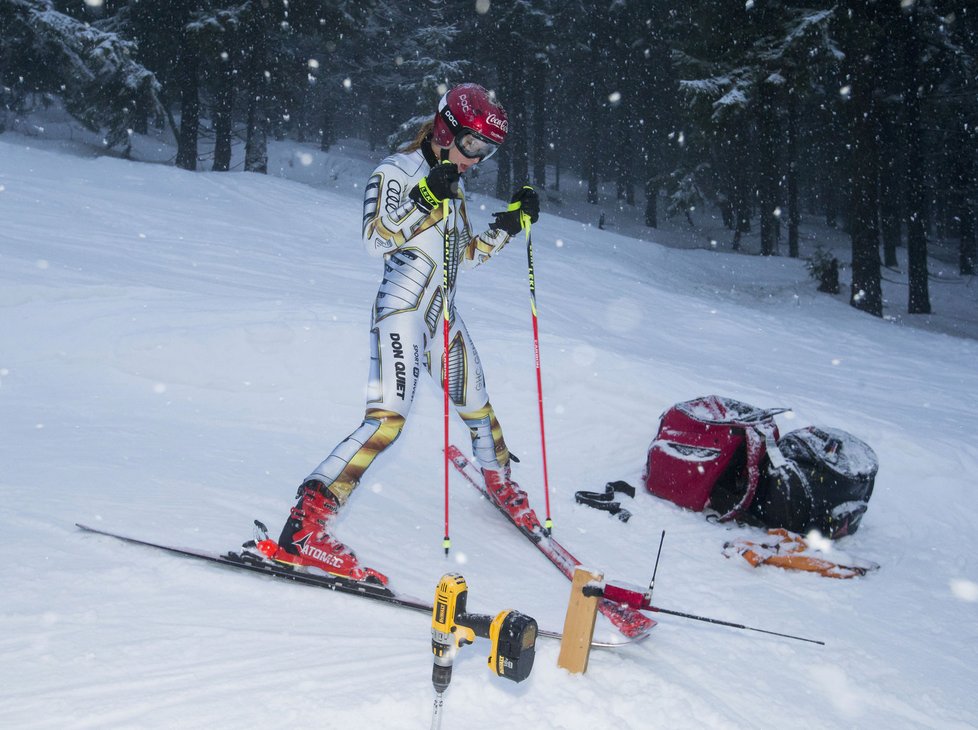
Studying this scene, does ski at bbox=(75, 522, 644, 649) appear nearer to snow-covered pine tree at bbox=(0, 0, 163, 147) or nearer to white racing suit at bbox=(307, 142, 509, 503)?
white racing suit at bbox=(307, 142, 509, 503)

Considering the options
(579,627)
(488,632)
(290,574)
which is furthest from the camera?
(290,574)

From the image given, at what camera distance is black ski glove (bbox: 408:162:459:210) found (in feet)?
12.7

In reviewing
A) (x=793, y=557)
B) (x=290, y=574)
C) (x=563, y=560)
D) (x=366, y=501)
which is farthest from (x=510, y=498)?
(x=793, y=557)

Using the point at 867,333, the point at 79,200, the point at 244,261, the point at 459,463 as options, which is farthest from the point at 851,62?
the point at 79,200

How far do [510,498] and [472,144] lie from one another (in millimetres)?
2358

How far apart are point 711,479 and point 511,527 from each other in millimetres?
1763

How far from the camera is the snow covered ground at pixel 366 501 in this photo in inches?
110

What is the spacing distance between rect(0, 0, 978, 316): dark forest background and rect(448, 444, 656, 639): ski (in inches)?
514

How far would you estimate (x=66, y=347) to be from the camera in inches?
281

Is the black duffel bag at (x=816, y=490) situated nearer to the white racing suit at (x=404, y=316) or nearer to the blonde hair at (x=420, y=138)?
the white racing suit at (x=404, y=316)

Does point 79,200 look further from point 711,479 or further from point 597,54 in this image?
point 597,54

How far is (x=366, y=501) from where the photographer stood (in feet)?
16.8

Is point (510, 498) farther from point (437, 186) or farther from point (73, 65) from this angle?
point (73, 65)

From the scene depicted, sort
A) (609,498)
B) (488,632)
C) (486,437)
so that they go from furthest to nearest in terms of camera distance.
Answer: (609,498) < (486,437) < (488,632)
